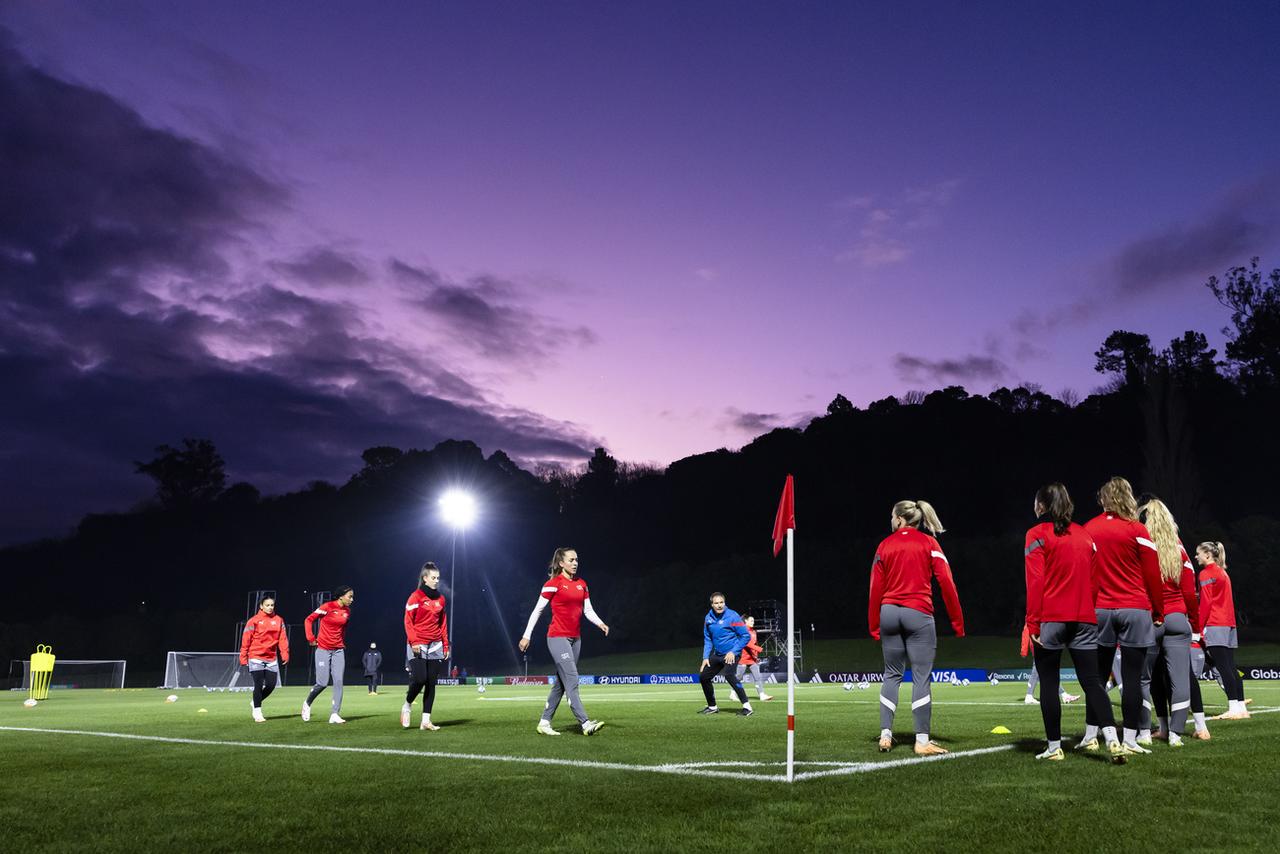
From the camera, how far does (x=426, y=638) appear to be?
13.5 meters

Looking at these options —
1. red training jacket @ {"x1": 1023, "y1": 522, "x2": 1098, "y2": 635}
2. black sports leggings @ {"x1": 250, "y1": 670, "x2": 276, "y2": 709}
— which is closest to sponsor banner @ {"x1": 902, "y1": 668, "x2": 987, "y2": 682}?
black sports leggings @ {"x1": 250, "y1": 670, "x2": 276, "y2": 709}

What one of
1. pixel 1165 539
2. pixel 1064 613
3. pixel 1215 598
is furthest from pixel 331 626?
pixel 1215 598

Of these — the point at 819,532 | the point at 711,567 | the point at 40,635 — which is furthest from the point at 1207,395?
the point at 40,635

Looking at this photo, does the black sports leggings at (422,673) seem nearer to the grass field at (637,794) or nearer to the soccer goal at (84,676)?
the grass field at (637,794)

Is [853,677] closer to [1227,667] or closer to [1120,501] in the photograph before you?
[1227,667]

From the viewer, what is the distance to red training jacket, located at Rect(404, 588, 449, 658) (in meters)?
13.5

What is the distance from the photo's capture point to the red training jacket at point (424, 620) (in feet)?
44.4

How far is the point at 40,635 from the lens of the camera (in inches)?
3327

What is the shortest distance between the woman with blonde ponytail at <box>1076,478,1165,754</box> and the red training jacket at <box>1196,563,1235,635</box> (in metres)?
4.29

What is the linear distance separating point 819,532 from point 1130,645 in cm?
7749

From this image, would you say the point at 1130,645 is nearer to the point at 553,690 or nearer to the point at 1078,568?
the point at 1078,568

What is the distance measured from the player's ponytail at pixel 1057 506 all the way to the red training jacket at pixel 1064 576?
63 mm

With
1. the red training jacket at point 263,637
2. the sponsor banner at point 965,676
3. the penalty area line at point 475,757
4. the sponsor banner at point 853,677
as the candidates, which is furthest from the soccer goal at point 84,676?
the penalty area line at point 475,757

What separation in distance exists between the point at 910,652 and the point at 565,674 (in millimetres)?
4663
